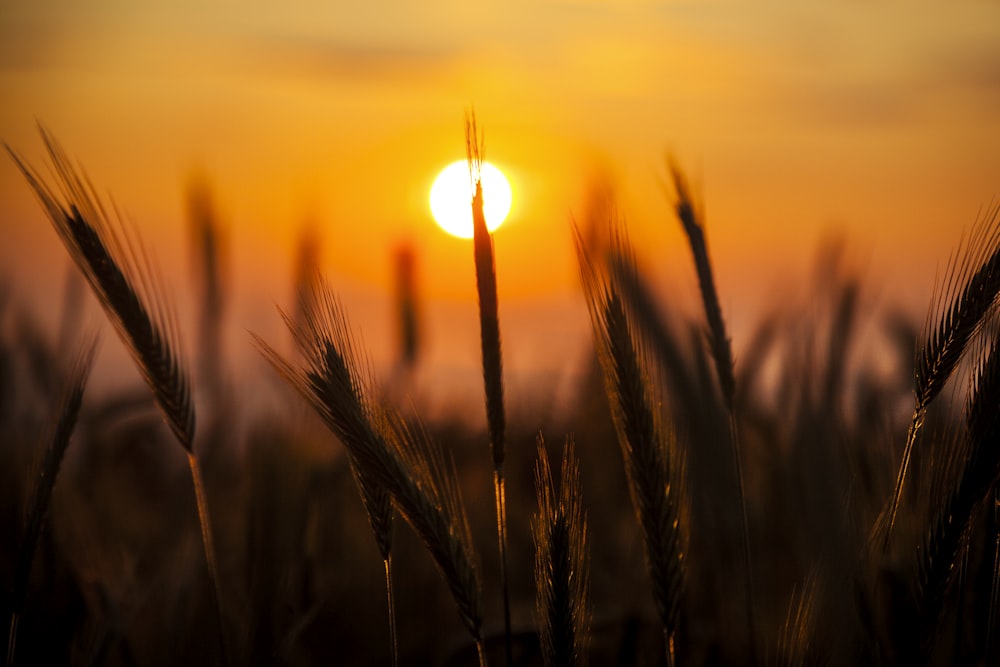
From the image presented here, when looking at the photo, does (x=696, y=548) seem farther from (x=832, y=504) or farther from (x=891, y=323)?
(x=891, y=323)

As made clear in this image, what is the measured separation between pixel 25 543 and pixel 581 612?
854 mm

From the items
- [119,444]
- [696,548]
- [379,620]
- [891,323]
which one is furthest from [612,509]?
[119,444]

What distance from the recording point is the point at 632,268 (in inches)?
53.5

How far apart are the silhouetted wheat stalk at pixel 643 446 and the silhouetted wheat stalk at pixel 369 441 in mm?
250

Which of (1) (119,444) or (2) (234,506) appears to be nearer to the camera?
(2) (234,506)

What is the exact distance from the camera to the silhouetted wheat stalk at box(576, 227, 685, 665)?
115 cm

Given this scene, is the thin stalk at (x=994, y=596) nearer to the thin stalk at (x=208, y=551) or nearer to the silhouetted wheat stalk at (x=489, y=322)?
the silhouetted wheat stalk at (x=489, y=322)

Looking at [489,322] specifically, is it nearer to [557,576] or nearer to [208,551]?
[557,576]

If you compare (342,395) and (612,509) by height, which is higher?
(342,395)

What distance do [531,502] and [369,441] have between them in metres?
2.13

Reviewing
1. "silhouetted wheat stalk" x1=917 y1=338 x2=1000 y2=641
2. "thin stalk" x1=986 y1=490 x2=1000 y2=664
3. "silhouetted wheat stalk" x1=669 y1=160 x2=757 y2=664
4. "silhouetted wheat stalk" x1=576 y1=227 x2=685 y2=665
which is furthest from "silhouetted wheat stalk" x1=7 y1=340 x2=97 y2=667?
"thin stalk" x1=986 y1=490 x2=1000 y2=664

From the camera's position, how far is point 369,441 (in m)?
1.17

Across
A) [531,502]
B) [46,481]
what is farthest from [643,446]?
[531,502]

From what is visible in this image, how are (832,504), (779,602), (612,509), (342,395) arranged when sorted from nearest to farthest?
1. (342,395)
2. (832,504)
3. (779,602)
4. (612,509)
